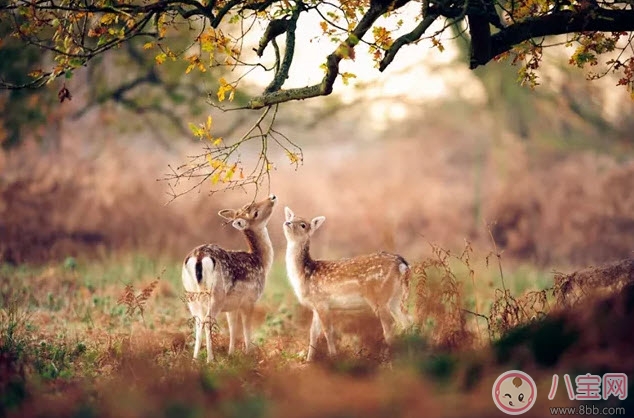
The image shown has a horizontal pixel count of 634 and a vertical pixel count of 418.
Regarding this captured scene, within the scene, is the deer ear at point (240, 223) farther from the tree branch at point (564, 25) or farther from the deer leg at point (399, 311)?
the tree branch at point (564, 25)

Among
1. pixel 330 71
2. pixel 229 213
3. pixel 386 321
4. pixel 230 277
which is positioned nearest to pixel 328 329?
pixel 386 321

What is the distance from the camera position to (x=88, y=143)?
23672mm

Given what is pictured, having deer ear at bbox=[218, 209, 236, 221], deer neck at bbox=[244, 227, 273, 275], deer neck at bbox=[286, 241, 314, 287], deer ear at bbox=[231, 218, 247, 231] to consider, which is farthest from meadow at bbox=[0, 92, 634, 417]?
deer ear at bbox=[218, 209, 236, 221]

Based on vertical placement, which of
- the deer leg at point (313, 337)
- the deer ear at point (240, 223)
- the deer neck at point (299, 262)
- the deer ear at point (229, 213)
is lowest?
the deer leg at point (313, 337)

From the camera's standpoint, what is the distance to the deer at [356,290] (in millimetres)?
9406

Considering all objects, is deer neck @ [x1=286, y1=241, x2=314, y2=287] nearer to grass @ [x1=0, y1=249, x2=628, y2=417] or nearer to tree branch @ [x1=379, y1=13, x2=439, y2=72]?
grass @ [x1=0, y1=249, x2=628, y2=417]

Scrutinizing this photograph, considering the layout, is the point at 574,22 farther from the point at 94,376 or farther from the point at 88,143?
the point at 88,143

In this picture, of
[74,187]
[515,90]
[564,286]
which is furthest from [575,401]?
[515,90]

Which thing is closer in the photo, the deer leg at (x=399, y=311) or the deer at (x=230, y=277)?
the deer at (x=230, y=277)

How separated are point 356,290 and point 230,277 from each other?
1.31 m

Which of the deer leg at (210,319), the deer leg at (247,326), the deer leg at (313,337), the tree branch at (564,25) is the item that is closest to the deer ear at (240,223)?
the deer leg at (247,326)

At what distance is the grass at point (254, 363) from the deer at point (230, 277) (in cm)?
33

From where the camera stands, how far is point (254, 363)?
8742 mm

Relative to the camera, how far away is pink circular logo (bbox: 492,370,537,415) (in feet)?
22.2
